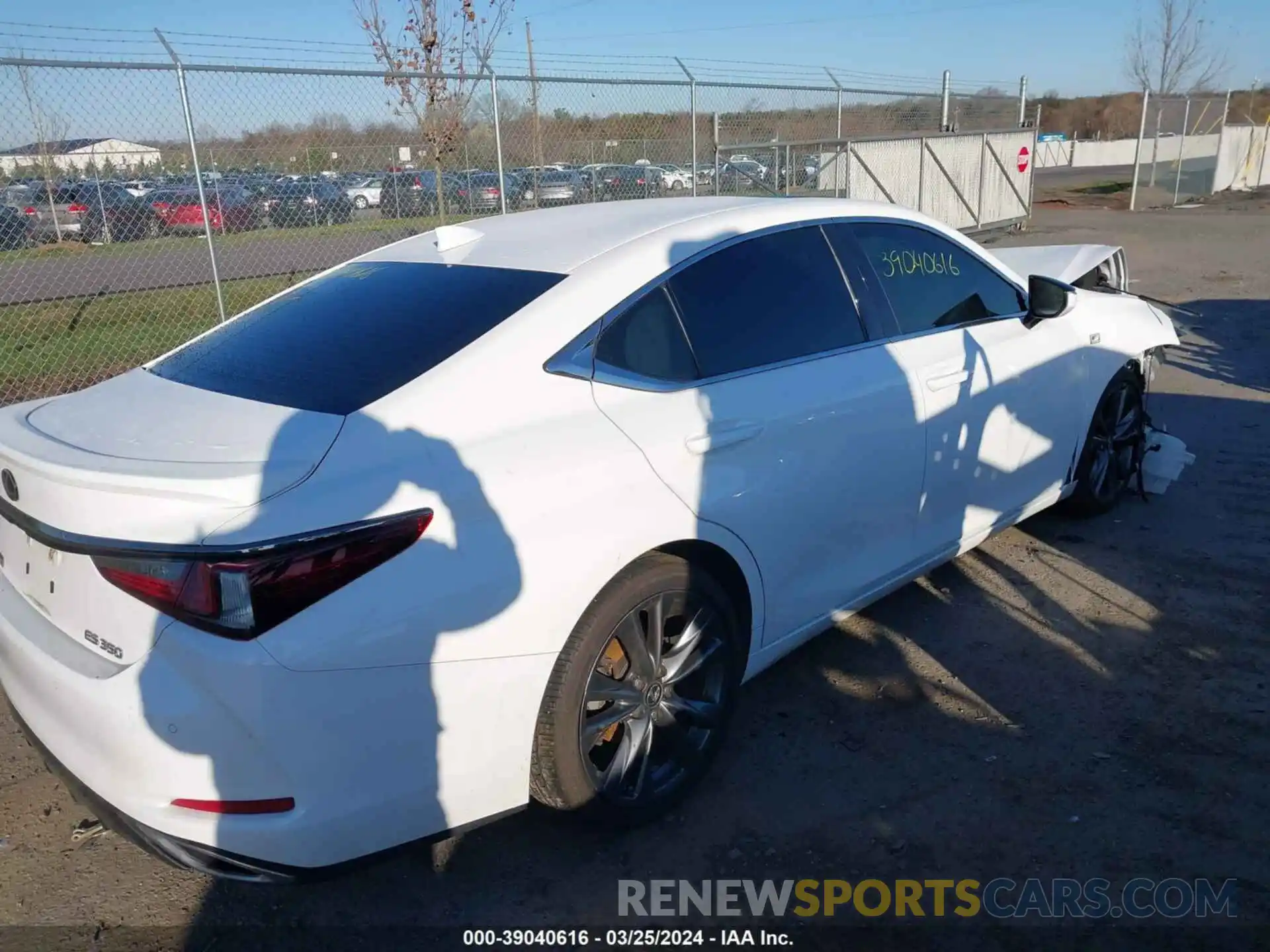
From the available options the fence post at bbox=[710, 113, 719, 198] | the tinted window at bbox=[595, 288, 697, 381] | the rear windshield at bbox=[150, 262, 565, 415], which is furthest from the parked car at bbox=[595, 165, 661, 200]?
the tinted window at bbox=[595, 288, 697, 381]

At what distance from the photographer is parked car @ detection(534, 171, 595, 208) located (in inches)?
399

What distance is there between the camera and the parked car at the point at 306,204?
8.34 m

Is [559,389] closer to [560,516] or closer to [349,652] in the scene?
[560,516]

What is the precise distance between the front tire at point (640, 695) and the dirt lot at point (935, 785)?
18 cm

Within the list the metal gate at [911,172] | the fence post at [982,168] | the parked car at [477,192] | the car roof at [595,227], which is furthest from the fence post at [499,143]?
the fence post at [982,168]

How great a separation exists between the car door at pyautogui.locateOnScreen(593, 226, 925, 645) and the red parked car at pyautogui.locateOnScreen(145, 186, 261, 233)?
5.88m

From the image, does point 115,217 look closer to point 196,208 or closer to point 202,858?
point 196,208

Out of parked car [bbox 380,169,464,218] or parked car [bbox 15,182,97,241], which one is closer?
parked car [bbox 15,182,97,241]

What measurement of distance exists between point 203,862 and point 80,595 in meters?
0.67

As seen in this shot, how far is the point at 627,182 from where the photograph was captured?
10914mm

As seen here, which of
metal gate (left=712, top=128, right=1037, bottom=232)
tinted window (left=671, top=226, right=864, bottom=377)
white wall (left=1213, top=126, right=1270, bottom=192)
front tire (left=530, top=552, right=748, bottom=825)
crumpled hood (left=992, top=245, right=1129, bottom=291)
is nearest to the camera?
front tire (left=530, top=552, right=748, bottom=825)

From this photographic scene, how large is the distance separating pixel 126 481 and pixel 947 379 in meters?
2.85

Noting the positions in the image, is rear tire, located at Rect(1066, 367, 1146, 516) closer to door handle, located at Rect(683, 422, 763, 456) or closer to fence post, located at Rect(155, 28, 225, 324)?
door handle, located at Rect(683, 422, 763, 456)

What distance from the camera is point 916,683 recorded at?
12.4ft
